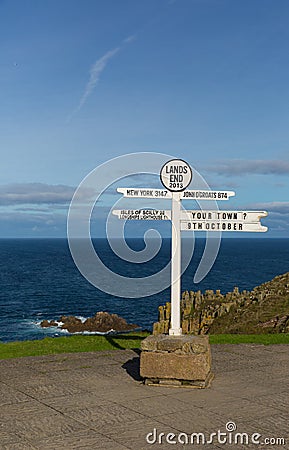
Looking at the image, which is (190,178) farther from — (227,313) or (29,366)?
(227,313)

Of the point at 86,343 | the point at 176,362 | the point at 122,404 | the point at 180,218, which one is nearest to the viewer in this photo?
the point at 122,404

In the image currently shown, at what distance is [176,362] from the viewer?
8.17m

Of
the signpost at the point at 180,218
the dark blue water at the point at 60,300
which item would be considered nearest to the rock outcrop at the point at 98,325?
the dark blue water at the point at 60,300

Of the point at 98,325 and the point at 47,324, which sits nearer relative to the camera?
the point at 98,325

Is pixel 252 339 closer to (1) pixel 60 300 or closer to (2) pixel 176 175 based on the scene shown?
(2) pixel 176 175

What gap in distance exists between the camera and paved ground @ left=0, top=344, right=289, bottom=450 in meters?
6.20

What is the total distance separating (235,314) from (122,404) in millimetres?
19449

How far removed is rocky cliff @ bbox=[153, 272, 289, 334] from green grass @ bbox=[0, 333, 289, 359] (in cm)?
398

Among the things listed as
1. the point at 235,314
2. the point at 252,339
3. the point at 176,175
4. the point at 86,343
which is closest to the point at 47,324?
the point at 235,314

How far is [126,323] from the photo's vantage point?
39.7 metres

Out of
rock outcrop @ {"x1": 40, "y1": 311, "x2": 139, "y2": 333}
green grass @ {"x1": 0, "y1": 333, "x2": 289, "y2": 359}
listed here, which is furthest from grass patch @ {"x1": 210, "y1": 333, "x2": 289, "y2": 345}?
rock outcrop @ {"x1": 40, "y1": 311, "x2": 139, "y2": 333}

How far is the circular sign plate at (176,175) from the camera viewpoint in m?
8.97

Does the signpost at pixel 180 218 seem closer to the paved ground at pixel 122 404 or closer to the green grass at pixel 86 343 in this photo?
the paved ground at pixel 122 404

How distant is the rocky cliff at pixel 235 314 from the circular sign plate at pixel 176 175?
8.76 meters
